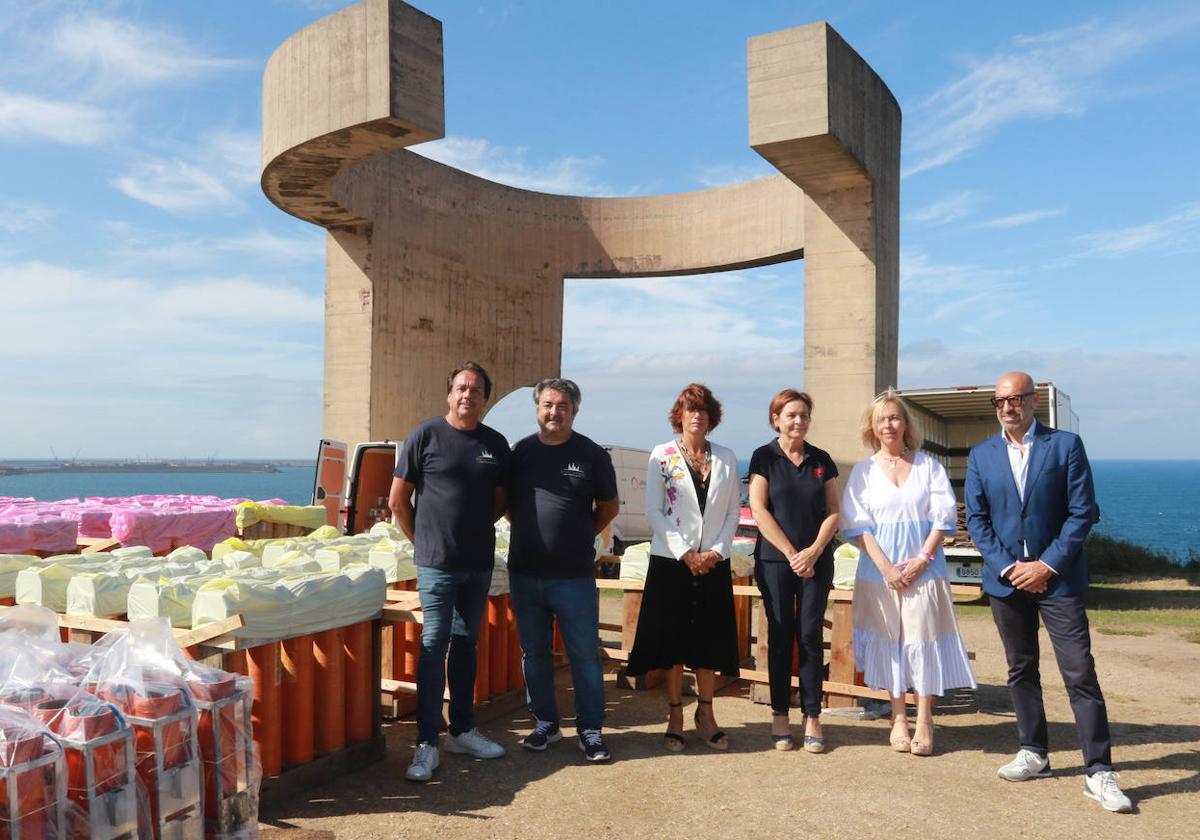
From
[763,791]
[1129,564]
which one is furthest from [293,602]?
[1129,564]

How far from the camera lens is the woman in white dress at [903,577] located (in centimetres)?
499

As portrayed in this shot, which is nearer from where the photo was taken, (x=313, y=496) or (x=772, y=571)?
(x=772, y=571)

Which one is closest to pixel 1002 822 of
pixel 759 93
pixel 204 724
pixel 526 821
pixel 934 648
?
pixel 934 648

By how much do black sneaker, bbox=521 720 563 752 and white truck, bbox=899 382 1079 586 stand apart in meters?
6.49

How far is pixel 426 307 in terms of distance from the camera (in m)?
16.5

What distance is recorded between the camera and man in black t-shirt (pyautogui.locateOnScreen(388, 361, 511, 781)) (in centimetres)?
470

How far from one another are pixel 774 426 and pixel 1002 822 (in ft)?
7.38

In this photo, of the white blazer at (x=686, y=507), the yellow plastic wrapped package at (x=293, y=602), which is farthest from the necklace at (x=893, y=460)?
the yellow plastic wrapped package at (x=293, y=602)

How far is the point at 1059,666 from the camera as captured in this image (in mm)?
4566

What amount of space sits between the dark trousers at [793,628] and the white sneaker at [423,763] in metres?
1.84

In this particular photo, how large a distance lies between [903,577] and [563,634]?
6.08ft

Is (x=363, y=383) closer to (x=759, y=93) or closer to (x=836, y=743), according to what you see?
(x=759, y=93)

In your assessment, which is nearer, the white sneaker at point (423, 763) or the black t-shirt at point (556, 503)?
the white sneaker at point (423, 763)

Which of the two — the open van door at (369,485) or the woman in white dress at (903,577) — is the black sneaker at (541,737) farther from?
the open van door at (369,485)
